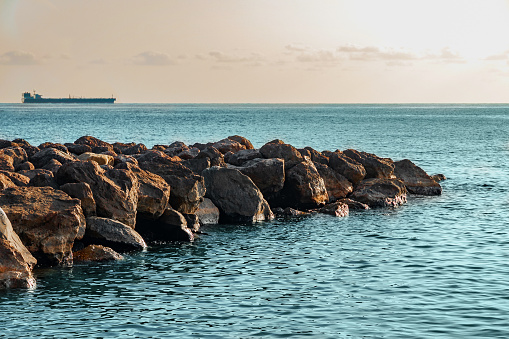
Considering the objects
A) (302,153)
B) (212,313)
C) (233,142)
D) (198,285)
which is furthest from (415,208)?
(212,313)

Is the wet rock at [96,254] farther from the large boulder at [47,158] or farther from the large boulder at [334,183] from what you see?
the large boulder at [334,183]

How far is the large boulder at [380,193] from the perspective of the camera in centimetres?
3086

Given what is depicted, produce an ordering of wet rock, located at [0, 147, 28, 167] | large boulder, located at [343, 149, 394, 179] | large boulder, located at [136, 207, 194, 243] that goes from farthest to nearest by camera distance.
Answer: large boulder, located at [343, 149, 394, 179] → wet rock, located at [0, 147, 28, 167] → large boulder, located at [136, 207, 194, 243]

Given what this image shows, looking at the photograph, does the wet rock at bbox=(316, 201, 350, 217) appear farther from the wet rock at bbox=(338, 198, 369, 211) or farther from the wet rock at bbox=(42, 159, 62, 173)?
the wet rock at bbox=(42, 159, 62, 173)

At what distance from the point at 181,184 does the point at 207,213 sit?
2.34 m

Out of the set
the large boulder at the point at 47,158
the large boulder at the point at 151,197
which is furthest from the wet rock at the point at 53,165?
the large boulder at the point at 151,197

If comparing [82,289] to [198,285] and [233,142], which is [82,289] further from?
[233,142]

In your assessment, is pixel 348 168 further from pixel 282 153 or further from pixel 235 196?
pixel 235 196

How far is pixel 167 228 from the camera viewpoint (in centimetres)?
2345

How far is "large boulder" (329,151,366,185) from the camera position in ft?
107

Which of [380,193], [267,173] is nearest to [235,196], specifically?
[267,173]

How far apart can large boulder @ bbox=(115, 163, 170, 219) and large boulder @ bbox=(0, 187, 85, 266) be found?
3429 millimetres

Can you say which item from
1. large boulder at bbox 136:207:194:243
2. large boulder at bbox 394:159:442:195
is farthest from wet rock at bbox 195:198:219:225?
large boulder at bbox 394:159:442:195

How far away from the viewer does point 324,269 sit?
61.8ft
